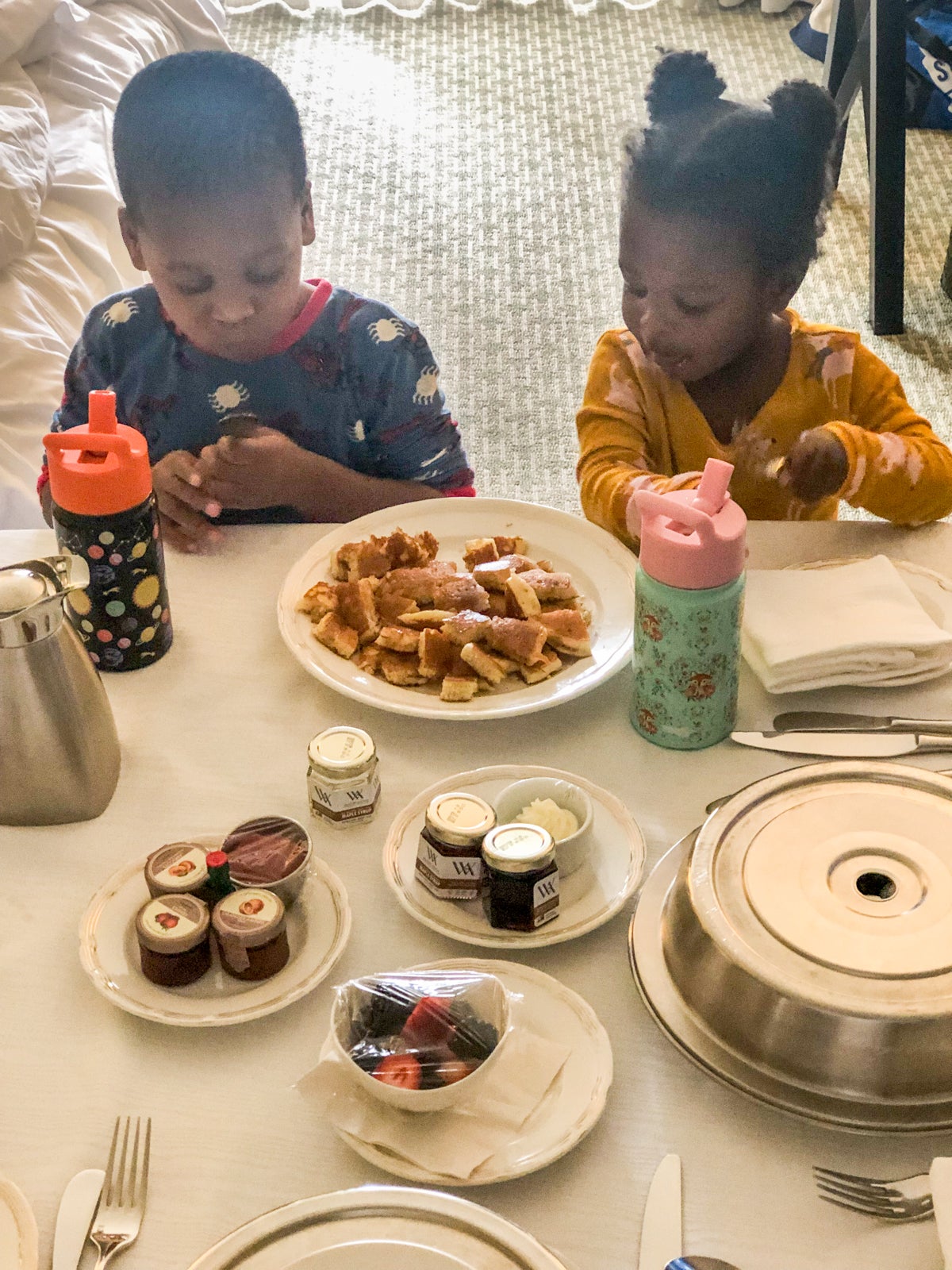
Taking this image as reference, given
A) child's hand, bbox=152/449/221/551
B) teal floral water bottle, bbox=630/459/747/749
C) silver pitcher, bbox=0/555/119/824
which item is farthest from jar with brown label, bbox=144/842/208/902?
child's hand, bbox=152/449/221/551

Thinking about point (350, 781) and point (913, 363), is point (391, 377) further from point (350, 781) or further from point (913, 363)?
point (913, 363)

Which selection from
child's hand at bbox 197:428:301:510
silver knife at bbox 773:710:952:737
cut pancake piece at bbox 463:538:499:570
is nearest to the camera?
silver knife at bbox 773:710:952:737

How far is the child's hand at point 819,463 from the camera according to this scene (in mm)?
1245

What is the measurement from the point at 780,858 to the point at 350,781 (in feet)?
0.98

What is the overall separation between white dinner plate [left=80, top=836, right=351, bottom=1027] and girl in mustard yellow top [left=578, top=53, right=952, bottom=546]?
0.54 m

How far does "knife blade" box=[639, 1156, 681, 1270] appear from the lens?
636 mm

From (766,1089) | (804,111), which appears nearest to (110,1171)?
(766,1089)

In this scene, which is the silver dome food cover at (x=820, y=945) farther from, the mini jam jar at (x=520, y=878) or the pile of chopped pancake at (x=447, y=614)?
the pile of chopped pancake at (x=447, y=614)

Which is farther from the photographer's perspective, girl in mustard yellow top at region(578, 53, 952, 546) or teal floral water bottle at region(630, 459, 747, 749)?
girl in mustard yellow top at region(578, 53, 952, 546)

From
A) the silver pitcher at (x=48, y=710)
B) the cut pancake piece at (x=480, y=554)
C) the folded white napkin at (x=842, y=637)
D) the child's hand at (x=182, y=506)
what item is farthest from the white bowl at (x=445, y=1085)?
the child's hand at (x=182, y=506)

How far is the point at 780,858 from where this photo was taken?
759 mm

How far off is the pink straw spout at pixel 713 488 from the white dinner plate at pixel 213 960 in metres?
0.36

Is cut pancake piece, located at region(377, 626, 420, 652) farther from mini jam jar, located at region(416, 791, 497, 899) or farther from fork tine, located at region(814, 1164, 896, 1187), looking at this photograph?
fork tine, located at region(814, 1164, 896, 1187)

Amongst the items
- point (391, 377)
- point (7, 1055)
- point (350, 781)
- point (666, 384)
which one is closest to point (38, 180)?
point (391, 377)
